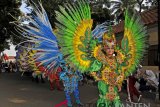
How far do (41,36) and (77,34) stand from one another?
1.18 m

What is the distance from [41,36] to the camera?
32.0 feet

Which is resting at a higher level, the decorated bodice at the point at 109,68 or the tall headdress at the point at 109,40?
the tall headdress at the point at 109,40

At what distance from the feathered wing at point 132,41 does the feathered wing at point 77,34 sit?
885mm

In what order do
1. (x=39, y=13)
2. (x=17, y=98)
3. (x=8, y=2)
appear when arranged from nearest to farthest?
(x=39, y=13) < (x=17, y=98) < (x=8, y=2)

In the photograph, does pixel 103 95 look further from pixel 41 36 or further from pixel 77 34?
pixel 41 36

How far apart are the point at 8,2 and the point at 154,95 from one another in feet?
64.0

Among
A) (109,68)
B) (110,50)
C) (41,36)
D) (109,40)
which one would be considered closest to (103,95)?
(109,68)

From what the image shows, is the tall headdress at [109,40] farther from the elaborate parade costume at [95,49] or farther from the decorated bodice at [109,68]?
the decorated bodice at [109,68]

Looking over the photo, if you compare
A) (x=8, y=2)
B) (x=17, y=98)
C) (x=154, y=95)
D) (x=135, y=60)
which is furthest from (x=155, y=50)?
(x=8, y=2)

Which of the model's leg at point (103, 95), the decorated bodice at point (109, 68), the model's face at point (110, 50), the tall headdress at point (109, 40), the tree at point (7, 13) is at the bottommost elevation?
the model's leg at point (103, 95)

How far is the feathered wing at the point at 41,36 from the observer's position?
9641mm

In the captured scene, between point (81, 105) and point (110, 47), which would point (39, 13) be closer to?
point (110, 47)

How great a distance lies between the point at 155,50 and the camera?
67.9 ft

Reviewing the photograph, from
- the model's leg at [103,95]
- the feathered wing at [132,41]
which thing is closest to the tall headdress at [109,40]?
the feathered wing at [132,41]
